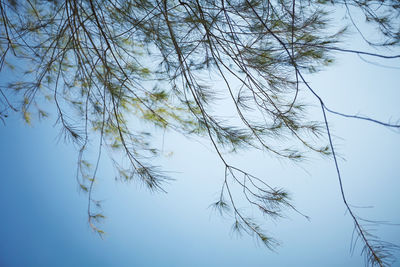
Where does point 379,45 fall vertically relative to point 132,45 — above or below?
below

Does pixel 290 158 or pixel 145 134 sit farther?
pixel 145 134

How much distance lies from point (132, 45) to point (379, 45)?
3.27ft

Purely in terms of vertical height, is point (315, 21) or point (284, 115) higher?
point (315, 21)

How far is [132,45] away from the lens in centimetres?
104

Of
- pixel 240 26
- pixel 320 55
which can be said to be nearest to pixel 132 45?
pixel 240 26

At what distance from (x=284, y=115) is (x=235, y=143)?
20cm

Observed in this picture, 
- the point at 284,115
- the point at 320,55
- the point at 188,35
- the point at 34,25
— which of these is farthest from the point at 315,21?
the point at 34,25

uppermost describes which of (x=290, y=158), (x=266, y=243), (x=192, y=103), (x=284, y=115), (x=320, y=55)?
(x=320, y=55)

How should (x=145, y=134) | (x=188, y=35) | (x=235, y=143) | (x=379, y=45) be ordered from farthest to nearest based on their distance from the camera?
(x=145, y=134), (x=188, y=35), (x=235, y=143), (x=379, y=45)

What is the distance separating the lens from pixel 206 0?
0.86 meters

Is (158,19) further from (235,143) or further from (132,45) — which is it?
(235,143)

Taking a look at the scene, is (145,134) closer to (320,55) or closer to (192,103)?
(192,103)

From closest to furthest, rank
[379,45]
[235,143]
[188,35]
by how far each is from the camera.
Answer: [379,45]
[235,143]
[188,35]

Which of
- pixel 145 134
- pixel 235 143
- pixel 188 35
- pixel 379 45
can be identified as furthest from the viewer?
pixel 145 134
